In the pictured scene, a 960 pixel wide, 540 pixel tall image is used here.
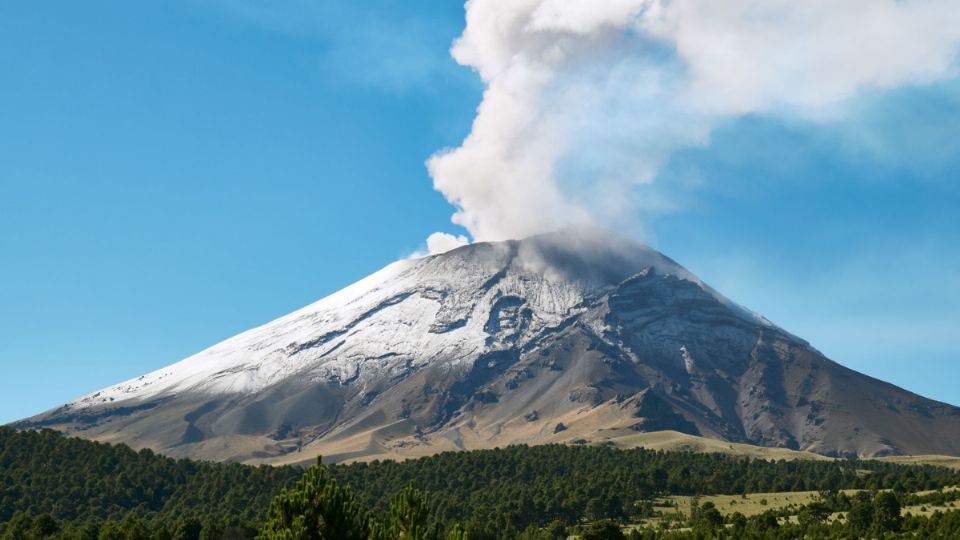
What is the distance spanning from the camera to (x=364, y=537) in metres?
68.0

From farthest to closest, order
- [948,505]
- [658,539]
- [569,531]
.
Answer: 1. [569,531]
2. [948,505]
3. [658,539]

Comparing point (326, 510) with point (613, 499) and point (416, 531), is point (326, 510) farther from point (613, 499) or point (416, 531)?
point (613, 499)

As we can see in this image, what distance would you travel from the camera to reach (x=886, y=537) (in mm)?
134000

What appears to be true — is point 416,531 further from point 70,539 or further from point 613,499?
point 613,499

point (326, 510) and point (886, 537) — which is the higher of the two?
point (326, 510)

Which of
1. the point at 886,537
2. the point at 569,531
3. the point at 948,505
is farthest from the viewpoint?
the point at 569,531

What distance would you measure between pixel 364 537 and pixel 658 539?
285 feet

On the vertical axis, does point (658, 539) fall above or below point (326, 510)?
below

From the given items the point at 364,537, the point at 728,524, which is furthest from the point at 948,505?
the point at 364,537

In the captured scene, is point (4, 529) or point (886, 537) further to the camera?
point (4, 529)

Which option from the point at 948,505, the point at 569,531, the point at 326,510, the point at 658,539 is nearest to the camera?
the point at 326,510

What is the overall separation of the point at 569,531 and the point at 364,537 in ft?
404

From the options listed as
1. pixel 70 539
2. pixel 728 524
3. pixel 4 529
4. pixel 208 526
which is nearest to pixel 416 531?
pixel 70 539

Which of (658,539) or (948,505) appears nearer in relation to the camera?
(658,539)
